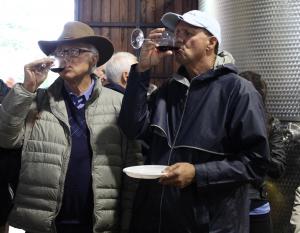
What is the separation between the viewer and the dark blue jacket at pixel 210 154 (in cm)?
208

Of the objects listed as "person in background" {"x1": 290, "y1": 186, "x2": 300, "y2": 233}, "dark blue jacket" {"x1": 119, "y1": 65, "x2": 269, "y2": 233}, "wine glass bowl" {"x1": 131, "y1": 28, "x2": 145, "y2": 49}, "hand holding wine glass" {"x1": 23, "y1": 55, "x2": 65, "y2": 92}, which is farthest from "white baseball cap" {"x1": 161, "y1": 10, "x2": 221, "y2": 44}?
"person in background" {"x1": 290, "y1": 186, "x2": 300, "y2": 233}

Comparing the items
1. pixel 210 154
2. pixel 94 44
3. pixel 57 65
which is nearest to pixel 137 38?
pixel 94 44

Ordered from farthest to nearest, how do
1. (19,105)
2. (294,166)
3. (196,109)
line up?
(294,166), (19,105), (196,109)

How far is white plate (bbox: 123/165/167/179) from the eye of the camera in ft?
6.57

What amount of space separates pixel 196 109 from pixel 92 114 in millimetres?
561

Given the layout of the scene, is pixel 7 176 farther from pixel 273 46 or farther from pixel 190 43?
pixel 273 46

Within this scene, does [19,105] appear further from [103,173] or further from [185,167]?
[185,167]

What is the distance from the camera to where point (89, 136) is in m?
2.45

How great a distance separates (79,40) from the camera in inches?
104

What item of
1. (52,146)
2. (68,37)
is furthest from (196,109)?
(68,37)

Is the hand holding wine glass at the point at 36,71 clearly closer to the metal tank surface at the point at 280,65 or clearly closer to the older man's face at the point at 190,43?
the older man's face at the point at 190,43

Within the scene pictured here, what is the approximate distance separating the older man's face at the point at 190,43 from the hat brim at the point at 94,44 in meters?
0.54

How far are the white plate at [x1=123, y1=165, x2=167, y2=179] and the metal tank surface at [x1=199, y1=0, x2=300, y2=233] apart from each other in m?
2.06

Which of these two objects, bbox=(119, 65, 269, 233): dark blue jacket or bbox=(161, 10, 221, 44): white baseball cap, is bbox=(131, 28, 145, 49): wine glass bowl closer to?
bbox=(161, 10, 221, 44): white baseball cap
